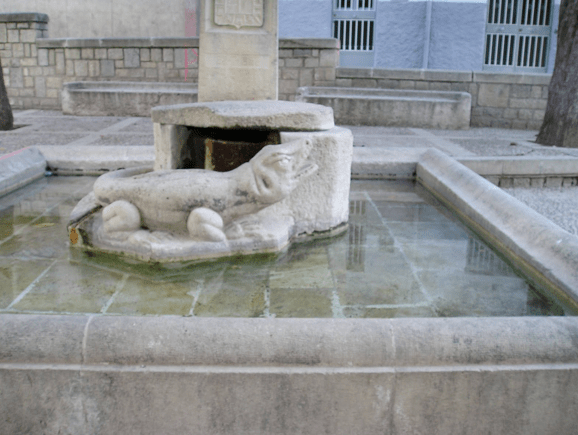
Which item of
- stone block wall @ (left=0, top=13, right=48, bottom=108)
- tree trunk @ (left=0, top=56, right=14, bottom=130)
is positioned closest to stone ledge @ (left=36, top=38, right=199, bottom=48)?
stone block wall @ (left=0, top=13, right=48, bottom=108)

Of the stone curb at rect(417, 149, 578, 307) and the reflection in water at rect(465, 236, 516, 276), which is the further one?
the reflection in water at rect(465, 236, 516, 276)

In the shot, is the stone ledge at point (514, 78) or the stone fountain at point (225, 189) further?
the stone ledge at point (514, 78)

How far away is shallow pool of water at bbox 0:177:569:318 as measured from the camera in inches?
102

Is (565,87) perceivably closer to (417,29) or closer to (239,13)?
(239,13)

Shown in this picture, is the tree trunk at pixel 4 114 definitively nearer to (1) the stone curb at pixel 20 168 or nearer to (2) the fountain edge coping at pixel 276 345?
(1) the stone curb at pixel 20 168

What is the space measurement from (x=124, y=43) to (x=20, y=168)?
7.35m

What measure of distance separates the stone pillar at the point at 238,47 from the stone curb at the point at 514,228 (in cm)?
169

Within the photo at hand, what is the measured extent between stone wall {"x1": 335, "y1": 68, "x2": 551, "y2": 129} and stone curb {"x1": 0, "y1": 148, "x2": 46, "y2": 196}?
728 cm

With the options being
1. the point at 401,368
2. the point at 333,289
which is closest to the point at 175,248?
the point at 333,289

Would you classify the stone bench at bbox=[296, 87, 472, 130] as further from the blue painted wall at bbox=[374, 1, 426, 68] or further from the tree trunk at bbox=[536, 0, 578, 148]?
the blue painted wall at bbox=[374, 1, 426, 68]

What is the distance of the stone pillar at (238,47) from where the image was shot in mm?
4070

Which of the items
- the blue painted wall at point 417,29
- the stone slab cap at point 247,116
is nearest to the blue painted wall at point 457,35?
the blue painted wall at point 417,29

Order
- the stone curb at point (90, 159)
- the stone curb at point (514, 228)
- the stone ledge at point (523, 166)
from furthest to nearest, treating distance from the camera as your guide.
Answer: the stone ledge at point (523, 166) → the stone curb at point (90, 159) → the stone curb at point (514, 228)

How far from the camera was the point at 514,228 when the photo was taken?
11.0 ft
